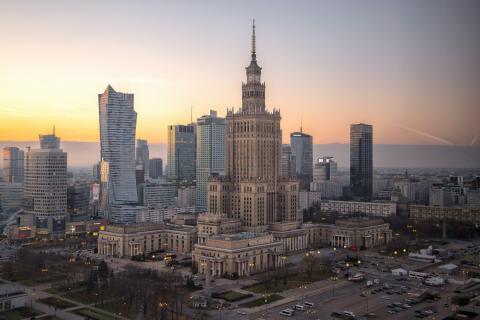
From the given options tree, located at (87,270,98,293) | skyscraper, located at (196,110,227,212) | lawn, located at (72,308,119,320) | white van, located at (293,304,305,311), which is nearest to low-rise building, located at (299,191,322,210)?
skyscraper, located at (196,110,227,212)

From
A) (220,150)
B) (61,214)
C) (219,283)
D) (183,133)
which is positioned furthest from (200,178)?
(219,283)

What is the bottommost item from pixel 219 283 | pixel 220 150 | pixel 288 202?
pixel 219 283

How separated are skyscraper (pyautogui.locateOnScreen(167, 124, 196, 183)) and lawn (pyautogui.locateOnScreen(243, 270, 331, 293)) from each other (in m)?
76.0

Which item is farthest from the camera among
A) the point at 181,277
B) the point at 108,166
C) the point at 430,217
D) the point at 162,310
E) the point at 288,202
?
the point at 108,166

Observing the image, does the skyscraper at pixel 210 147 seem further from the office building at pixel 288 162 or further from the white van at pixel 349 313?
the white van at pixel 349 313

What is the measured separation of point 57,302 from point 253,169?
2704 centimetres

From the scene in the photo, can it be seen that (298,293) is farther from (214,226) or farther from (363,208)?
(363,208)

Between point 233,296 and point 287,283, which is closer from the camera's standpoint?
point 233,296

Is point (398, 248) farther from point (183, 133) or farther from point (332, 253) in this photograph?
point (183, 133)

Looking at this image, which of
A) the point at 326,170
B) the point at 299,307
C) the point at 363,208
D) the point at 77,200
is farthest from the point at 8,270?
the point at 326,170

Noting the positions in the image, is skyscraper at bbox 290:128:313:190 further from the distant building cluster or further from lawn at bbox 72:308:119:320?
lawn at bbox 72:308:119:320

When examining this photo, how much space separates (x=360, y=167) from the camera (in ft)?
357

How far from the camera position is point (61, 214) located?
6738cm

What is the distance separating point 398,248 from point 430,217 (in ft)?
65.5
